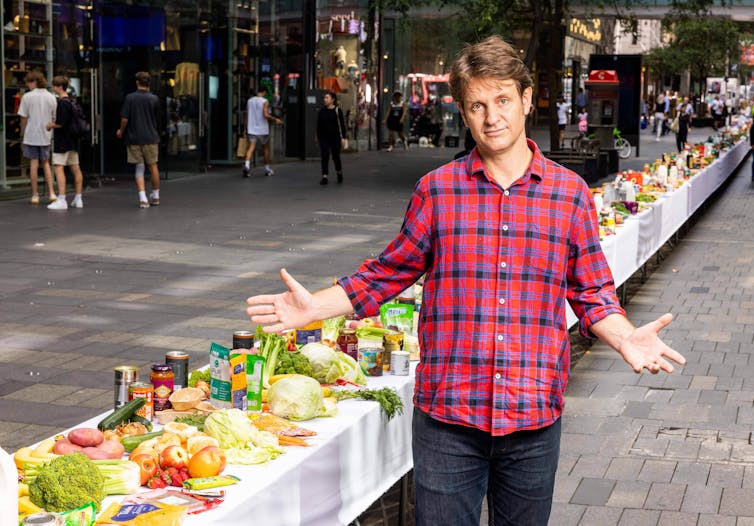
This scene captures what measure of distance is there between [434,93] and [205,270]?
26.5 meters

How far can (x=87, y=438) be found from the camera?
373 centimetres

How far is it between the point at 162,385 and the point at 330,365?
28.9 inches

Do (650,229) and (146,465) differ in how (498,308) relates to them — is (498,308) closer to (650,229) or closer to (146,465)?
(146,465)

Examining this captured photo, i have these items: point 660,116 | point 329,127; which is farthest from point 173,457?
point 660,116

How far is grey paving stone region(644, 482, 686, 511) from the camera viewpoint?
5.58m

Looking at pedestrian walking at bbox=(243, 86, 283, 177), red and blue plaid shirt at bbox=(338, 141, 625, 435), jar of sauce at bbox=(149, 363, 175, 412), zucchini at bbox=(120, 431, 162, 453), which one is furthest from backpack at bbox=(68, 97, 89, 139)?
red and blue plaid shirt at bbox=(338, 141, 625, 435)

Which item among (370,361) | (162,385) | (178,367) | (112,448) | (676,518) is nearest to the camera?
(112,448)

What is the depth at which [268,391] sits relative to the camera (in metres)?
4.40

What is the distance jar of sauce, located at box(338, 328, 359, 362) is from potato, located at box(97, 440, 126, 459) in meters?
1.51

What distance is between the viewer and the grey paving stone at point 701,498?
5531 mm

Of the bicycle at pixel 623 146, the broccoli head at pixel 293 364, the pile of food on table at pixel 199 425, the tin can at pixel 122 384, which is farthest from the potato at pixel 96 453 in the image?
the bicycle at pixel 623 146

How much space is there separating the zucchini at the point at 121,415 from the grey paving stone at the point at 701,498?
9.03ft

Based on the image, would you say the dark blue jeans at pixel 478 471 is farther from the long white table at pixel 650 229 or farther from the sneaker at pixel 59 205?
the sneaker at pixel 59 205

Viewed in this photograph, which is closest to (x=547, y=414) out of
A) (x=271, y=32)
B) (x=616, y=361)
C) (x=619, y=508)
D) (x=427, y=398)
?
(x=427, y=398)
